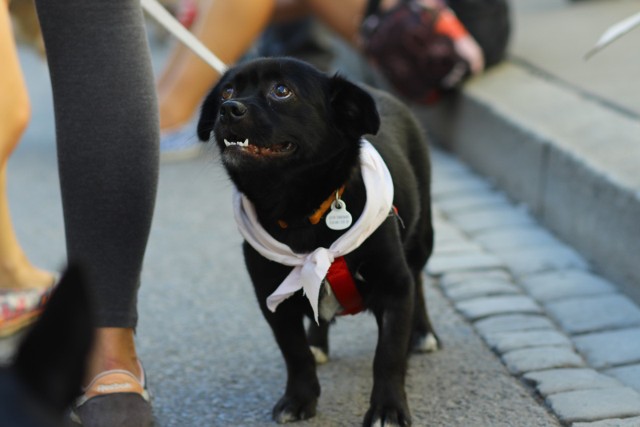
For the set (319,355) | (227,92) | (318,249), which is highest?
(227,92)

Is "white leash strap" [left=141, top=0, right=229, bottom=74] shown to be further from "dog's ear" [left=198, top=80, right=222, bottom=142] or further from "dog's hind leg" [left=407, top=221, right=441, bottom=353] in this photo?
"dog's hind leg" [left=407, top=221, right=441, bottom=353]

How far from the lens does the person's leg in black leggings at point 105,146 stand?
8.93ft

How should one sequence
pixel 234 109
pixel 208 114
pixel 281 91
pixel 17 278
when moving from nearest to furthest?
pixel 234 109, pixel 281 91, pixel 208 114, pixel 17 278

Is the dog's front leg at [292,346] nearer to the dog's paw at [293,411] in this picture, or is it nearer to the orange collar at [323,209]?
the dog's paw at [293,411]

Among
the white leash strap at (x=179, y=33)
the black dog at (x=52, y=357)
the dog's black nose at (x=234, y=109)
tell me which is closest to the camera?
the black dog at (x=52, y=357)

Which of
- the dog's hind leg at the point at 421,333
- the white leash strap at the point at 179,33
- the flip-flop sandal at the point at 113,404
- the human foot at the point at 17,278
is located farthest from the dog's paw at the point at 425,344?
the human foot at the point at 17,278

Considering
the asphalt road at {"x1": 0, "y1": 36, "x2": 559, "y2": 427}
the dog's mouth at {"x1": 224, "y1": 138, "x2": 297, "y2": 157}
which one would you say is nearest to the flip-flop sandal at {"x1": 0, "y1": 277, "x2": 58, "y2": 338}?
the asphalt road at {"x1": 0, "y1": 36, "x2": 559, "y2": 427}

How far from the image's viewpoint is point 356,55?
719 centimetres

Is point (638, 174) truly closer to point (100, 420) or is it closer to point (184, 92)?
point (100, 420)

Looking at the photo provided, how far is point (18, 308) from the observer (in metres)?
3.49

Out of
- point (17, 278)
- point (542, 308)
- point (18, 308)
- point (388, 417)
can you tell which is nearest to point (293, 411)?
point (388, 417)

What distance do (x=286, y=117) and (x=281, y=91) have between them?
0.28ft

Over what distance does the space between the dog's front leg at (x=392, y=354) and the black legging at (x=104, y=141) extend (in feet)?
2.17

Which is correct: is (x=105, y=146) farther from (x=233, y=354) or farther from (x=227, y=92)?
(x=233, y=354)
